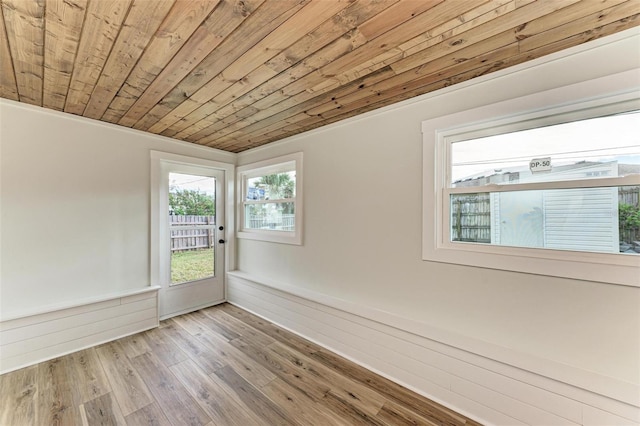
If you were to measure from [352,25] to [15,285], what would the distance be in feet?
11.2

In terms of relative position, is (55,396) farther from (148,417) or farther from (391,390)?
(391,390)

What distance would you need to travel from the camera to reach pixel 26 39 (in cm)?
137

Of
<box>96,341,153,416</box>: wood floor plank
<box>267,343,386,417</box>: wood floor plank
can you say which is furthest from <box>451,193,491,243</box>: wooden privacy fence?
<box>96,341,153,416</box>: wood floor plank

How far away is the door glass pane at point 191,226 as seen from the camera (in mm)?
3309

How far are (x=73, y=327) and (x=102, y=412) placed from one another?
3.89 feet

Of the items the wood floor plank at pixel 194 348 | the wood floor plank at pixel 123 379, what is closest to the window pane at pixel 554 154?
the wood floor plank at pixel 194 348

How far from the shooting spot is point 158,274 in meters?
3.06

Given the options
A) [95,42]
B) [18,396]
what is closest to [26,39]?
[95,42]

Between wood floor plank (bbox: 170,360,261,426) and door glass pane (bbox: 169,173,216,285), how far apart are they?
148 centimetres

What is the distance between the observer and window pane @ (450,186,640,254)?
53.4 inches

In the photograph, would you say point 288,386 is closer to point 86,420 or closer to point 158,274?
point 86,420

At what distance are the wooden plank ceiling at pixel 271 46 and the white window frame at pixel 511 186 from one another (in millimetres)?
286

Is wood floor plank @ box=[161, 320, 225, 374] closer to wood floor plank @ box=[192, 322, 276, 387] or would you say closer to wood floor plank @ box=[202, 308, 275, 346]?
wood floor plank @ box=[192, 322, 276, 387]

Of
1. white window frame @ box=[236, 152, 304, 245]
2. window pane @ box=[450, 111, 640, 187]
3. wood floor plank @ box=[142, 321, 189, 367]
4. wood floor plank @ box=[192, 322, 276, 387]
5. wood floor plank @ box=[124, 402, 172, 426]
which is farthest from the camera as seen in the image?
white window frame @ box=[236, 152, 304, 245]
